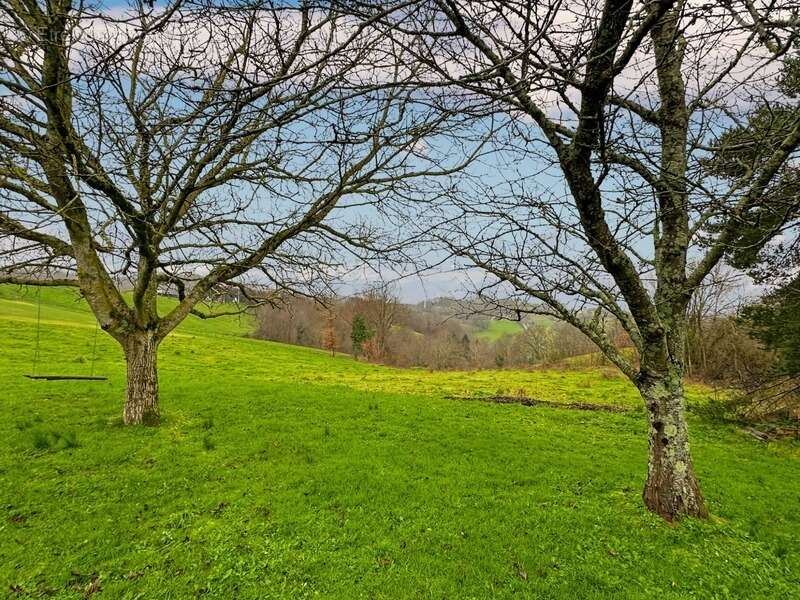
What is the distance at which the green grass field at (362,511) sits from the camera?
3543 millimetres

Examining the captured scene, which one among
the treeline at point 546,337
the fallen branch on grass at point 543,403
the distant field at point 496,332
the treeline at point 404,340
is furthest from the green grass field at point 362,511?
the distant field at point 496,332

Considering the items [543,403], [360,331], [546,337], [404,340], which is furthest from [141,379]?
[404,340]

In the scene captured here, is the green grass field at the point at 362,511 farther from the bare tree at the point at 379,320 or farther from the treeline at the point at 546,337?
the bare tree at the point at 379,320

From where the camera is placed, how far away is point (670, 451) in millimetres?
4422

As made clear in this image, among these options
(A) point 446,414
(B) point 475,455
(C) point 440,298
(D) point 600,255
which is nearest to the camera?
(D) point 600,255

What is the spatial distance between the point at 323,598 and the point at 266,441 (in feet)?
14.0

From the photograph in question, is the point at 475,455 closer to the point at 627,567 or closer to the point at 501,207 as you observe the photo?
the point at 627,567

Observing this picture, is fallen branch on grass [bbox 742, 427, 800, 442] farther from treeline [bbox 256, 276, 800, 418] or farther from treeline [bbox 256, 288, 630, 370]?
treeline [bbox 256, 288, 630, 370]

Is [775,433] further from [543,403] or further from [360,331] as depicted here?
[360,331]

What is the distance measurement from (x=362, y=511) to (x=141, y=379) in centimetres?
540

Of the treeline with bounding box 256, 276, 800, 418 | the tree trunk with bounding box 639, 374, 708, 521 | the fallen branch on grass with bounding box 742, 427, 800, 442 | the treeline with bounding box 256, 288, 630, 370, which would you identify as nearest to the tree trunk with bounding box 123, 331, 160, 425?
the treeline with bounding box 256, 276, 800, 418

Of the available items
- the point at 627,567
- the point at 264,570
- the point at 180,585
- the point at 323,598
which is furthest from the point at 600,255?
the point at 180,585

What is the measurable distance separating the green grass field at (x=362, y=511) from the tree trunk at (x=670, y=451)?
0.20 metres

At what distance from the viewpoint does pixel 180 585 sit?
3387mm
